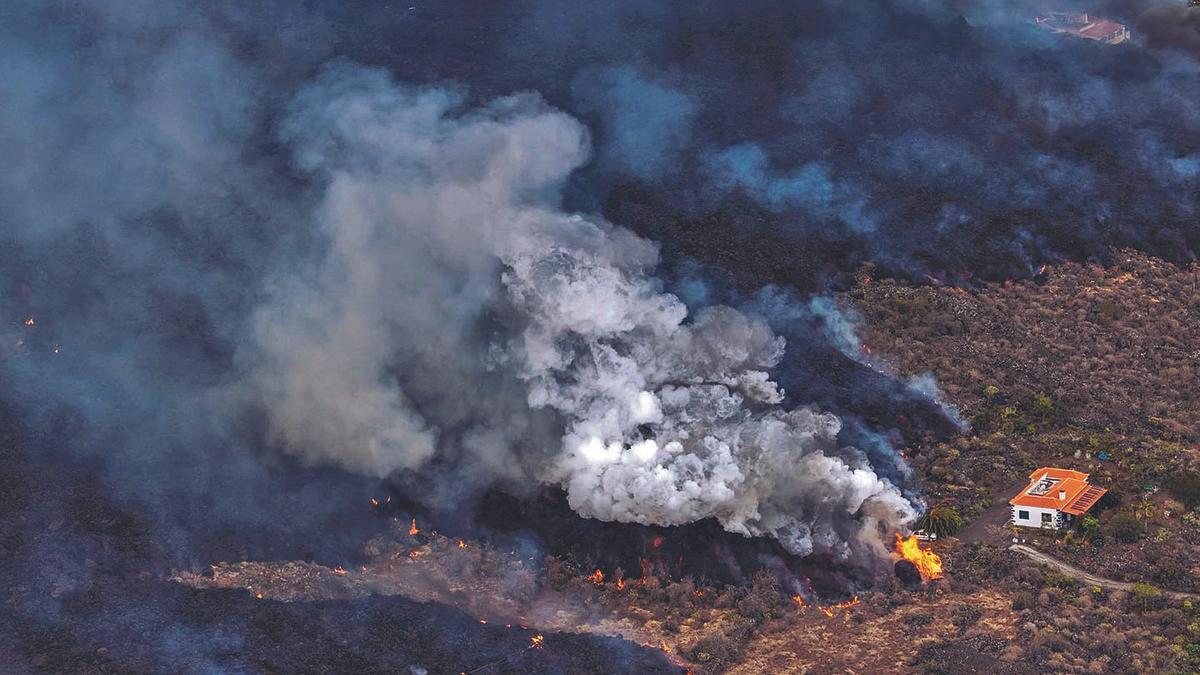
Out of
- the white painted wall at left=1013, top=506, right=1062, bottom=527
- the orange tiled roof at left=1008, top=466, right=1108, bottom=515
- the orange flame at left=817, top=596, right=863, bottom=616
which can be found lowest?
the orange flame at left=817, top=596, right=863, bottom=616

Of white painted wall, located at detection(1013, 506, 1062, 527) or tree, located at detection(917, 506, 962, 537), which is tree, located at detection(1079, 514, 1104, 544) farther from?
tree, located at detection(917, 506, 962, 537)

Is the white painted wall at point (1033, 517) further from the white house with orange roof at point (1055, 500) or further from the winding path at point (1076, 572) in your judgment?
the winding path at point (1076, 572)

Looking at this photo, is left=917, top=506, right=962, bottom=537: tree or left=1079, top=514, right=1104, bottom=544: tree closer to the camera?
left=1079, top=514, right=1104, bottom=544: tree

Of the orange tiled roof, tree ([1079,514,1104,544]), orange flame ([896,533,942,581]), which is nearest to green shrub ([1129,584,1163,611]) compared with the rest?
tree ([1079,514,1104,544])

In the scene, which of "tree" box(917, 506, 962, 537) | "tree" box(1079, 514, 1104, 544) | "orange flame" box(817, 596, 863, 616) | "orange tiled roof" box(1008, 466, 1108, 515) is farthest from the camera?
"tree" box(917, 506, 962, 537)

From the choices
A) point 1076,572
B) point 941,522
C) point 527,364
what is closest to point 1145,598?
point 1076,572

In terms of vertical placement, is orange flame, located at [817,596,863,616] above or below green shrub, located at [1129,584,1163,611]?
below

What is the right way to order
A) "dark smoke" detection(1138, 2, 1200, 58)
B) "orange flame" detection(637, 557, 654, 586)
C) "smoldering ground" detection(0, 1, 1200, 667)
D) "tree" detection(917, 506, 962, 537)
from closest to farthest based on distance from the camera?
"orange flame" detection(637, 557, 654, 586) < "tree" detection(917, 506, 962, 537) < "smoldering ground" detection(0, 1, 1200, 667) < "dark smoke" detection(1138, 2, 1200, 58)

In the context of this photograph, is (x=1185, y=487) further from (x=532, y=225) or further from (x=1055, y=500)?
(x=532, y=225)
